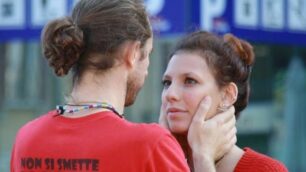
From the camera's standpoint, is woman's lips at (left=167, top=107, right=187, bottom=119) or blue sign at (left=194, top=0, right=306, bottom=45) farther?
blue sign at (left=194, top=0, right=306, bottom=45)

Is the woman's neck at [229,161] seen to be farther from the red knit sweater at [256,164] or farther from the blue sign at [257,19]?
the blue sign at [257,19]

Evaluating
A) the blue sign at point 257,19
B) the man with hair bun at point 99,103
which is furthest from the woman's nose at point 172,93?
the blue sign at point 257,19

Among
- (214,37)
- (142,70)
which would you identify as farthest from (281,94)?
(142,70)

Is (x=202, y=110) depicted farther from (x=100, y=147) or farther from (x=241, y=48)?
(x=100, y=147)

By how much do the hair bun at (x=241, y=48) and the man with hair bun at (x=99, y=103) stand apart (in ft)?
2.00

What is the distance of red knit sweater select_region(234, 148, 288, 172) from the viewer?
2.54m

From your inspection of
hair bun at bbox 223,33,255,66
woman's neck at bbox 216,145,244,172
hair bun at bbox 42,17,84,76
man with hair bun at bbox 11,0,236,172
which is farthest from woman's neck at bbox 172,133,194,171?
hair bun at bbox 42,17,84,76

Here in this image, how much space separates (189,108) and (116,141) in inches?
23.6

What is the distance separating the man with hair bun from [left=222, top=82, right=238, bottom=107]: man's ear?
0.56 metres

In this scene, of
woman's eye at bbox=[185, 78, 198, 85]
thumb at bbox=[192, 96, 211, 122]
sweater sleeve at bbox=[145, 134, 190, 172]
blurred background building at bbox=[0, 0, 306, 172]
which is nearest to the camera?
sweater sleeve at bbox=[145, 134, 190, 172]

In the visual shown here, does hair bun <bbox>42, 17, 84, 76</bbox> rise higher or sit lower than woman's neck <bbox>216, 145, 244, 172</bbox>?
higher

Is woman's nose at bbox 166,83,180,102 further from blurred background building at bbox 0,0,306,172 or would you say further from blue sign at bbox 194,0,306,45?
blurred background building at bbox 0,0,306,172

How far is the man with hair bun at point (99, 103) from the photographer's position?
1.93 m

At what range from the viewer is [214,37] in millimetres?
2645
